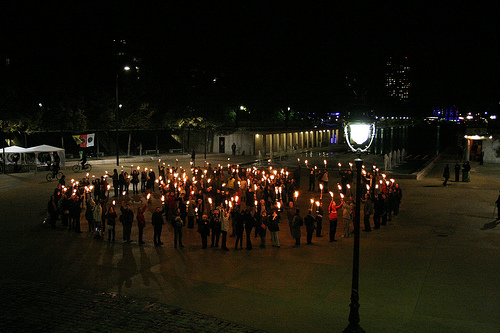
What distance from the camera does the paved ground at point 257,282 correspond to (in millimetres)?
8836

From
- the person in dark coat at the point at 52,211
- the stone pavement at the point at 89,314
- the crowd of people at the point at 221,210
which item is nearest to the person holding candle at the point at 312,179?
the crowd of people at the point at 221,210

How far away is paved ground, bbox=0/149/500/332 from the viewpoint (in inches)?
348

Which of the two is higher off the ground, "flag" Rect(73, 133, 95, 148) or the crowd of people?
"flag" Rect(73, 133, 95, 148)

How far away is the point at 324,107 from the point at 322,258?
90.3 metres

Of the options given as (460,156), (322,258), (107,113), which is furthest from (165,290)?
(460,156)

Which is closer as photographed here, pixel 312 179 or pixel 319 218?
pixel 319 218

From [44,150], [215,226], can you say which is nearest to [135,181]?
[215,226]

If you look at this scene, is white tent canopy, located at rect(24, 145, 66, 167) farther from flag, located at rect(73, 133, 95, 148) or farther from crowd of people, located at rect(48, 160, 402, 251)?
crowd of people, located at rect(48, 160, 402, 251)

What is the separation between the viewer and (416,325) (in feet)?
28.2

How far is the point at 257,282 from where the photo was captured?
11.3 meters

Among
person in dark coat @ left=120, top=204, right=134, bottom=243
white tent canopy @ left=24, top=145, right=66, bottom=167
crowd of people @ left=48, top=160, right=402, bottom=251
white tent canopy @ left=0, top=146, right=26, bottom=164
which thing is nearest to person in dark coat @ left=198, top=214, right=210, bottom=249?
crowd of people @ left=48, top=160, right=402, bottom=251

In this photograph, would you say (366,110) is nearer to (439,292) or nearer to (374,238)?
(439,292)

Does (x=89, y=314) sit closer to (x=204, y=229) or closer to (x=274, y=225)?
(x=204, y=229)

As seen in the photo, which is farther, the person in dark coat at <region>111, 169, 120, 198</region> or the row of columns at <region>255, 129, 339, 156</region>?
the row of columns at <region>255, 129, 339, 156</region>
